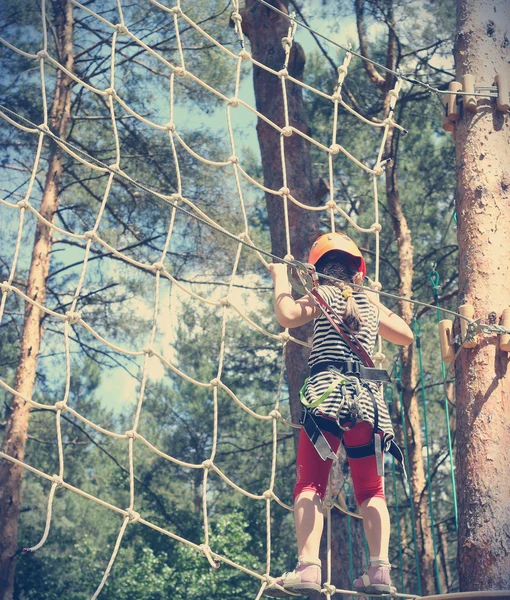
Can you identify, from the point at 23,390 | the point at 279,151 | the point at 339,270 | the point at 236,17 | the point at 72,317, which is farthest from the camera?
the point at 23,390

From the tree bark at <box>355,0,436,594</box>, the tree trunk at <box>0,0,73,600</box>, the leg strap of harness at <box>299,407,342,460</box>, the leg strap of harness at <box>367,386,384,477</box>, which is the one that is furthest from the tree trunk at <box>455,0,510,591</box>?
the tree trunk at <box>0,0,73,600</box>

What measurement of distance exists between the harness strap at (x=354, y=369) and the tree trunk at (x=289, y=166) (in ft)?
4.24

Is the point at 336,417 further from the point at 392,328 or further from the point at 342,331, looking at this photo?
the point at 392,328

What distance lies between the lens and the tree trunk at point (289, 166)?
12.4 feet

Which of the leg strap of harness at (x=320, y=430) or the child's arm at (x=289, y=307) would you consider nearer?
the leg strap of harness at (x=320, y=430)

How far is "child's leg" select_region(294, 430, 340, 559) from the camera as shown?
7.54ft

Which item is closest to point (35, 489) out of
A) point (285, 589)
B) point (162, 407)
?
point (162, 407)

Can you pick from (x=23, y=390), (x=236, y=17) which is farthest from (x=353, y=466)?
(x=23, y=390)

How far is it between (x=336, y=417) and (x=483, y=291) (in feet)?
1.56

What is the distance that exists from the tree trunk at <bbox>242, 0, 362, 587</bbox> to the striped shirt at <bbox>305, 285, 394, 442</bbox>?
47.6 inches

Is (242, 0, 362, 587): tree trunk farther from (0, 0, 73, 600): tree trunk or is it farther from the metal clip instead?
(0, 0, 73, 600): tree trunk

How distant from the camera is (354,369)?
7.97 ft

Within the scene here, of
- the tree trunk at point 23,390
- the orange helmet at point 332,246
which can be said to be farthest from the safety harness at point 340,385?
the tree trunk at point 23,390

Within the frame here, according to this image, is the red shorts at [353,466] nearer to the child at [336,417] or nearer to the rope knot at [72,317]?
the child at [336,417]
